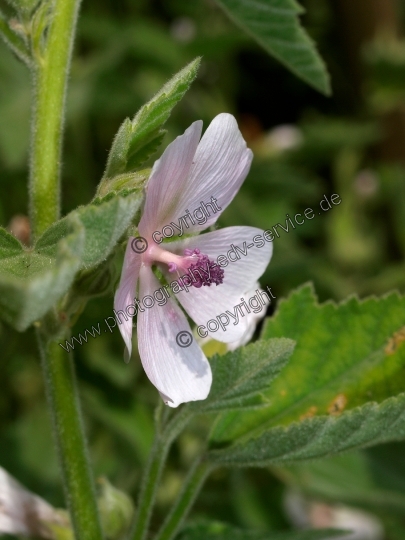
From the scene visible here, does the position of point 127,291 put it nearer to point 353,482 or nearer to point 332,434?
point 332,434

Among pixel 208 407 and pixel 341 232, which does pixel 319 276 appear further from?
pixel 208 407

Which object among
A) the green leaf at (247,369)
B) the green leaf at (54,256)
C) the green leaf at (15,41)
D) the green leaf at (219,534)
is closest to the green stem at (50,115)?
the green leaf at (15,41)

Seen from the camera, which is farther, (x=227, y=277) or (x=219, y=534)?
(x=219, y=534)

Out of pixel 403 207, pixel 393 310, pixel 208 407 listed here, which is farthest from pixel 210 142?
pixel 403 207

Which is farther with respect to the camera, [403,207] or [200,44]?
[403,207]

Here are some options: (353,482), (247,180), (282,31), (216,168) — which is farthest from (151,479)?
(247,180)

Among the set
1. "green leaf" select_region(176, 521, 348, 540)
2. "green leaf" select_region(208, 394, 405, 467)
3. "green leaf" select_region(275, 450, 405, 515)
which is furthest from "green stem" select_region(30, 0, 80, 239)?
"green leaf" select_region(275, 450, 405, 515)
